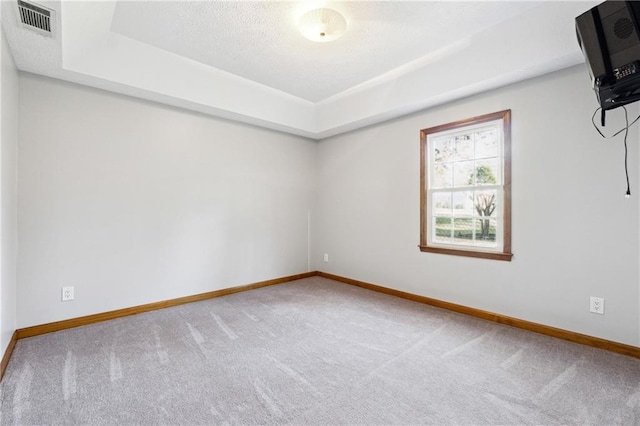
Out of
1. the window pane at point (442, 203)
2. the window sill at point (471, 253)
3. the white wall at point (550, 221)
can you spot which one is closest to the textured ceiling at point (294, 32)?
the white wall at point (550, 221)

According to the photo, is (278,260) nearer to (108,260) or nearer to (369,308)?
(369,308)

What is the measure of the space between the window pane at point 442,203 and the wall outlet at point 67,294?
3.95m

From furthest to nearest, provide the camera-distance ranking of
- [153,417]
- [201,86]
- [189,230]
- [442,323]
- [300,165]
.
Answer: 1. [300,165]
2. [189,230]
3. [201,86]
4. [442,323]
5. [153,417]

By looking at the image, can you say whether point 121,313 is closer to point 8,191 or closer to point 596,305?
point 8,191

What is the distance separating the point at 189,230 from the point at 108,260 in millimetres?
875

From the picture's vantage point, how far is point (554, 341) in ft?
8.45

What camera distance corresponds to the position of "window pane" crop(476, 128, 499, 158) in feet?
10.3

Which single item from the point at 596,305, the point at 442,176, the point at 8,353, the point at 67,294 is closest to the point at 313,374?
the point at 8,353

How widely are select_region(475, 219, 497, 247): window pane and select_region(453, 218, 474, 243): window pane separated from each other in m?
0.07

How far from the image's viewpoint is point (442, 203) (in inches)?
141

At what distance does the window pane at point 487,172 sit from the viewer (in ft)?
10.3

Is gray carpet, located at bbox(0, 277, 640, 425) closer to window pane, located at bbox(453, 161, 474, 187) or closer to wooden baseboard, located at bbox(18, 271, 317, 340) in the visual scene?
wooden baseboard, located at bbox(18, 271, 317, 340)

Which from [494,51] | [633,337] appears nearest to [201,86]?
[494,51]

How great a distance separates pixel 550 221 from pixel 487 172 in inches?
→ 29.9
